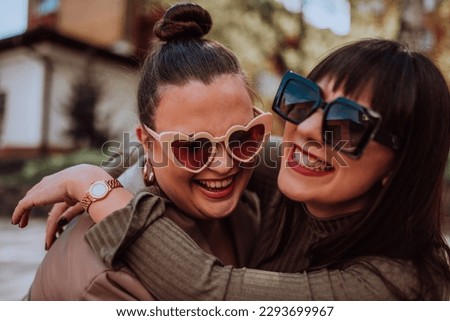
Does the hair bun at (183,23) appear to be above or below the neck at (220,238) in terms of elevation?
above

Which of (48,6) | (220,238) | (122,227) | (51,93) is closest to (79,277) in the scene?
(122,227)

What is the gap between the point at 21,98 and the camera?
424 centimetres

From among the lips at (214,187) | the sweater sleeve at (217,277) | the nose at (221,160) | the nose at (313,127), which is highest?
the nose at (313,127)

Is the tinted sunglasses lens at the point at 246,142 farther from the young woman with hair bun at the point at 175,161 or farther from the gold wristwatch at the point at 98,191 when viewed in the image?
the gold wristwatch at the point at 98,191

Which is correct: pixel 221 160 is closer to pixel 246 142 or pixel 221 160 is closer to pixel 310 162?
pixel 246 142

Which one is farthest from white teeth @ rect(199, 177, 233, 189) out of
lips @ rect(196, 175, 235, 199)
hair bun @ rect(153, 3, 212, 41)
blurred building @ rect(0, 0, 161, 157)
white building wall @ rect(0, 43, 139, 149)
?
white building wall @ rect(0, 43, 139, 149)

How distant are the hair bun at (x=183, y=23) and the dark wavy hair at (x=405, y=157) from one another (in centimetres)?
30

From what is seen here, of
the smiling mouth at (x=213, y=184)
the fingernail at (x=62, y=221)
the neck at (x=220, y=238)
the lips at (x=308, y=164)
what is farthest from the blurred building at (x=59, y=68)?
the lips at (x=308, y=164)

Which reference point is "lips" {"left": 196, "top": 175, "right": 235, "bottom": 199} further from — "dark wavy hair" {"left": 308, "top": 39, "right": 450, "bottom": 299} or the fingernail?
the fingernail

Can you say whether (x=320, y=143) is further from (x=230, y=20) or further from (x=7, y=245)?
(x=230, y=20)

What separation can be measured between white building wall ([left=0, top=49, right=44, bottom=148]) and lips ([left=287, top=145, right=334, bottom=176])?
2738mm

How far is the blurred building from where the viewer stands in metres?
3.83

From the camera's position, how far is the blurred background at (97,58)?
1.64 metres
